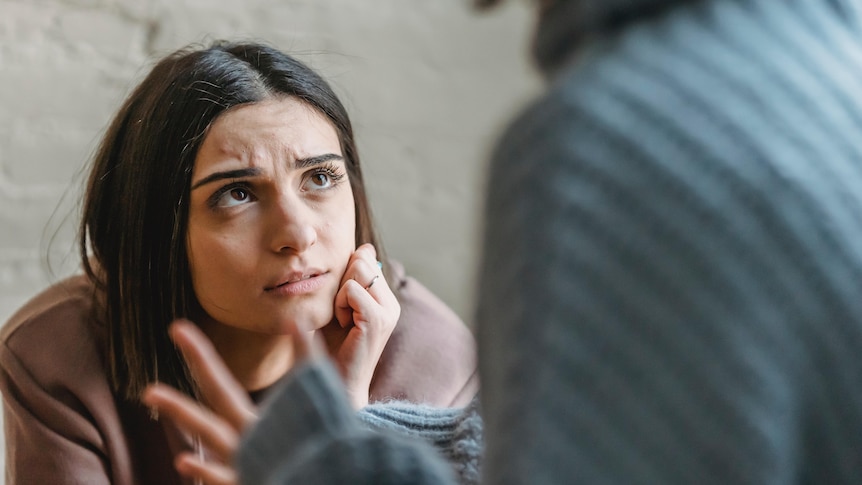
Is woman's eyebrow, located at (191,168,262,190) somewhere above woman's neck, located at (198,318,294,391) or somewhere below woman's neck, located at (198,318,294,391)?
above

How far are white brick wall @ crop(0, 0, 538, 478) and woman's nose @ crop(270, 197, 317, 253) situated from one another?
1.24ft

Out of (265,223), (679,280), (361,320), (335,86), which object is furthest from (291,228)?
(335,86)

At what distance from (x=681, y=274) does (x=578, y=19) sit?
0.12 meters

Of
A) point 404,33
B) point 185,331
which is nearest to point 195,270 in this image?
point 185,331

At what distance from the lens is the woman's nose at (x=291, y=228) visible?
3.33ft

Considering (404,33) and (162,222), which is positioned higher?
(404,33)

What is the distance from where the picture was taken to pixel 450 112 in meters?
1.95

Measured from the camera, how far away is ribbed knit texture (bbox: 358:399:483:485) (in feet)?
2.38

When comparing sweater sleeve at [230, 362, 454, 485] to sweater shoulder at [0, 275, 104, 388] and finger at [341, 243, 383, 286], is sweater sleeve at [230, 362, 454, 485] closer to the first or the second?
finger at [341, 243, 383, 286]

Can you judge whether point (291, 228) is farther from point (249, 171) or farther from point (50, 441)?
point (50, 441)

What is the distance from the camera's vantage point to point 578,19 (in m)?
0.43

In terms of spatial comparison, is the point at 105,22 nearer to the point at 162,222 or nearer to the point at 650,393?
the point at 162,222

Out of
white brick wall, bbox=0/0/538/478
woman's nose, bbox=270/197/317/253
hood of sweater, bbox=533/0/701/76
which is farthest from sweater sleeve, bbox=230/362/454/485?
white brick wall, bbox=0/0/538/478

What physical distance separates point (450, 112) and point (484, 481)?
156 centimetres
